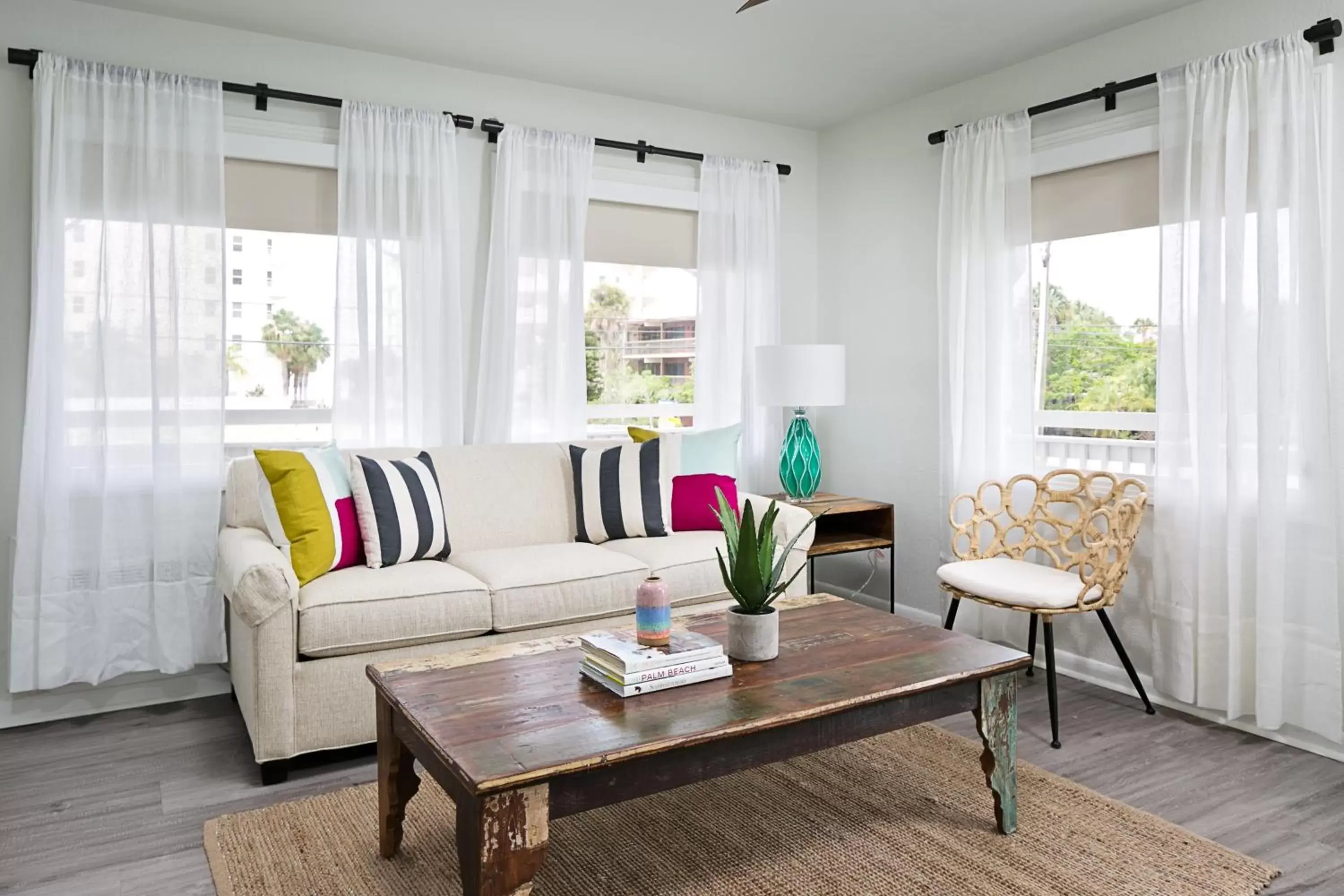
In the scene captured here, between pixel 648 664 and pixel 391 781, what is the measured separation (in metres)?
0.71

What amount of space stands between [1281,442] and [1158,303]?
653 millimetres

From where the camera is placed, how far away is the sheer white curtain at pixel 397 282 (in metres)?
3.73

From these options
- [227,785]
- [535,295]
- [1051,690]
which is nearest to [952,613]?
[1051,690]

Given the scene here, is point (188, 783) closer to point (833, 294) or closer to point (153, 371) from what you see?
point (153, 371)

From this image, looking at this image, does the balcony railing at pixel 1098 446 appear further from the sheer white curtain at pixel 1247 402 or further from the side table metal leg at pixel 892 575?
the side table metal leg at pixel 892 575

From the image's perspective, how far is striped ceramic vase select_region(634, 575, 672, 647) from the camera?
223 cm

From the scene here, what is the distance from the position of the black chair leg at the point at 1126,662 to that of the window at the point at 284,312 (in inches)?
122

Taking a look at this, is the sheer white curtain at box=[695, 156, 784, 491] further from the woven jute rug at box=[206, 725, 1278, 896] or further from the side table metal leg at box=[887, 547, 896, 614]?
the woven jute rug at box=[206, 725, 1278, 896]

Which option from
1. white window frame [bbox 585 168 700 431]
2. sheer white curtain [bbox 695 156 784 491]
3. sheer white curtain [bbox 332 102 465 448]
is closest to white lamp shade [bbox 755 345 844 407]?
sheer white curtain [bbox 695 156 784 491]

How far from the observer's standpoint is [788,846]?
7.75ft

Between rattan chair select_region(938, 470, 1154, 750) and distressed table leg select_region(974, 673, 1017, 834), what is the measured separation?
747 mm

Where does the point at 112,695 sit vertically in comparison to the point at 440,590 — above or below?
below

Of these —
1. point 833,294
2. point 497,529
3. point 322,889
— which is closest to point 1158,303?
point 833,294

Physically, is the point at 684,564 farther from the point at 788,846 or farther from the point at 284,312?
the point at 284,312
